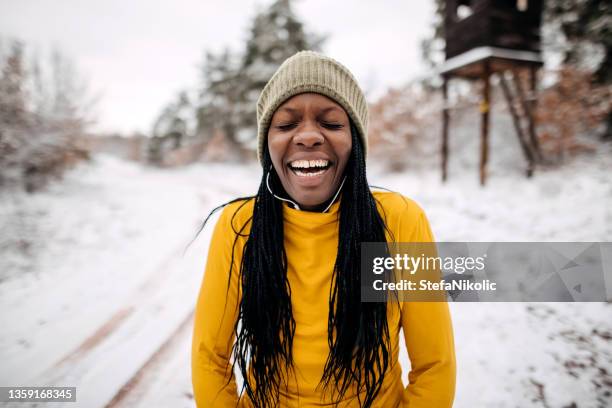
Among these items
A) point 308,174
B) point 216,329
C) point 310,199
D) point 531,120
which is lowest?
point 216,329

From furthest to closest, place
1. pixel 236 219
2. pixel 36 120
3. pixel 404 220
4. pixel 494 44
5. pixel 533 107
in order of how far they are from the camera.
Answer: pixel 36 120 < pixel 533 107 < pixel 494 44 < pixel 236 219 < pixel 404 220

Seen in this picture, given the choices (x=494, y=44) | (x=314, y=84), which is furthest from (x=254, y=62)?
(x=314, y=84)

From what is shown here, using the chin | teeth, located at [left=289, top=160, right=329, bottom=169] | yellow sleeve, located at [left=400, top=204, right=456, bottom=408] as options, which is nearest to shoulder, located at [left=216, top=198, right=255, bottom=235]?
the chin

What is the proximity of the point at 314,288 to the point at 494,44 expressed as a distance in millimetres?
8567

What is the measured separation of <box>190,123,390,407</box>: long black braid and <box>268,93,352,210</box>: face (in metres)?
0.12

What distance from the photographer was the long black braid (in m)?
1.43

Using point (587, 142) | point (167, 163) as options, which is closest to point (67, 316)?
point (587, 142)

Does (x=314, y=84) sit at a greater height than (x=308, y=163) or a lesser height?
greater

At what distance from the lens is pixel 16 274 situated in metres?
4.57

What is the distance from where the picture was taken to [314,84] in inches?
56.2

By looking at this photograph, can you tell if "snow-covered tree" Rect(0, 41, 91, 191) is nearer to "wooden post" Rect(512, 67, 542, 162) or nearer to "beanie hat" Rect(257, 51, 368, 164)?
"beanie hat" Rect(257, 51, 368, 164)

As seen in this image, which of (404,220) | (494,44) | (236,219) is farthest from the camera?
(494,44)

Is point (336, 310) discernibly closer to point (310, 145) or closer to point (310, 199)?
point (310, 199)

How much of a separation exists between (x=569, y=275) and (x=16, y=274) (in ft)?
26.4
